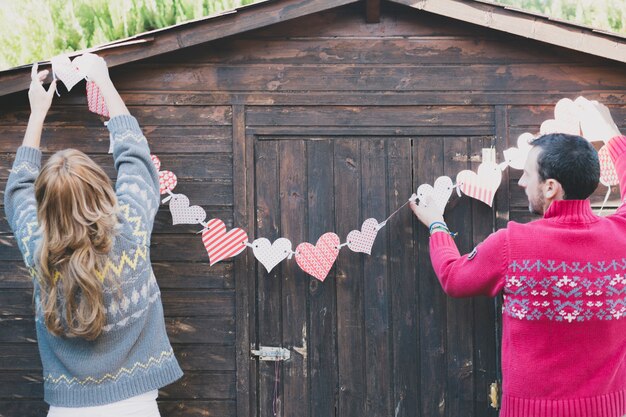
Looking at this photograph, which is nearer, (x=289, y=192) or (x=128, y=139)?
(x=128, y=139)

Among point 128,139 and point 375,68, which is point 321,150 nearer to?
point 375,68

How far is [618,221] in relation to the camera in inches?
125

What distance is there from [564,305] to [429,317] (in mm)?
1337

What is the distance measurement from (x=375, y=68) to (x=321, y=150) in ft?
1.87

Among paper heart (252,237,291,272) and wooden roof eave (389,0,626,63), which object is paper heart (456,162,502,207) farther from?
paper heart (252,237,291,272)

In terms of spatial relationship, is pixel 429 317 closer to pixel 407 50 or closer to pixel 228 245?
pixel 228 245

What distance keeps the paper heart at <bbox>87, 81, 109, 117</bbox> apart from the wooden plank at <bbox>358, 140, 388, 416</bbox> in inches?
57.5

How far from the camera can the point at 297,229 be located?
4203 mm

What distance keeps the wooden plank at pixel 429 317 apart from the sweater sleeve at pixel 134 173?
1721 millimetres

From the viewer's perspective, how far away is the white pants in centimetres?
283

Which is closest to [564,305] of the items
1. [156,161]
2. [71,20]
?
[156,161]

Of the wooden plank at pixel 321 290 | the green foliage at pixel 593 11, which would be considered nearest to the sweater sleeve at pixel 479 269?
the wooden plank at pixel 321 290

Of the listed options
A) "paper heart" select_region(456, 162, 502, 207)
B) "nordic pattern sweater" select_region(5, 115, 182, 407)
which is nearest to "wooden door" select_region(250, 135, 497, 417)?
"paper heart" select_region(456, 162, 502, 207)

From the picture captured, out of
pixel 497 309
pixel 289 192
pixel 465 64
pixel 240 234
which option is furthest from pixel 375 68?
pixel 497 309
